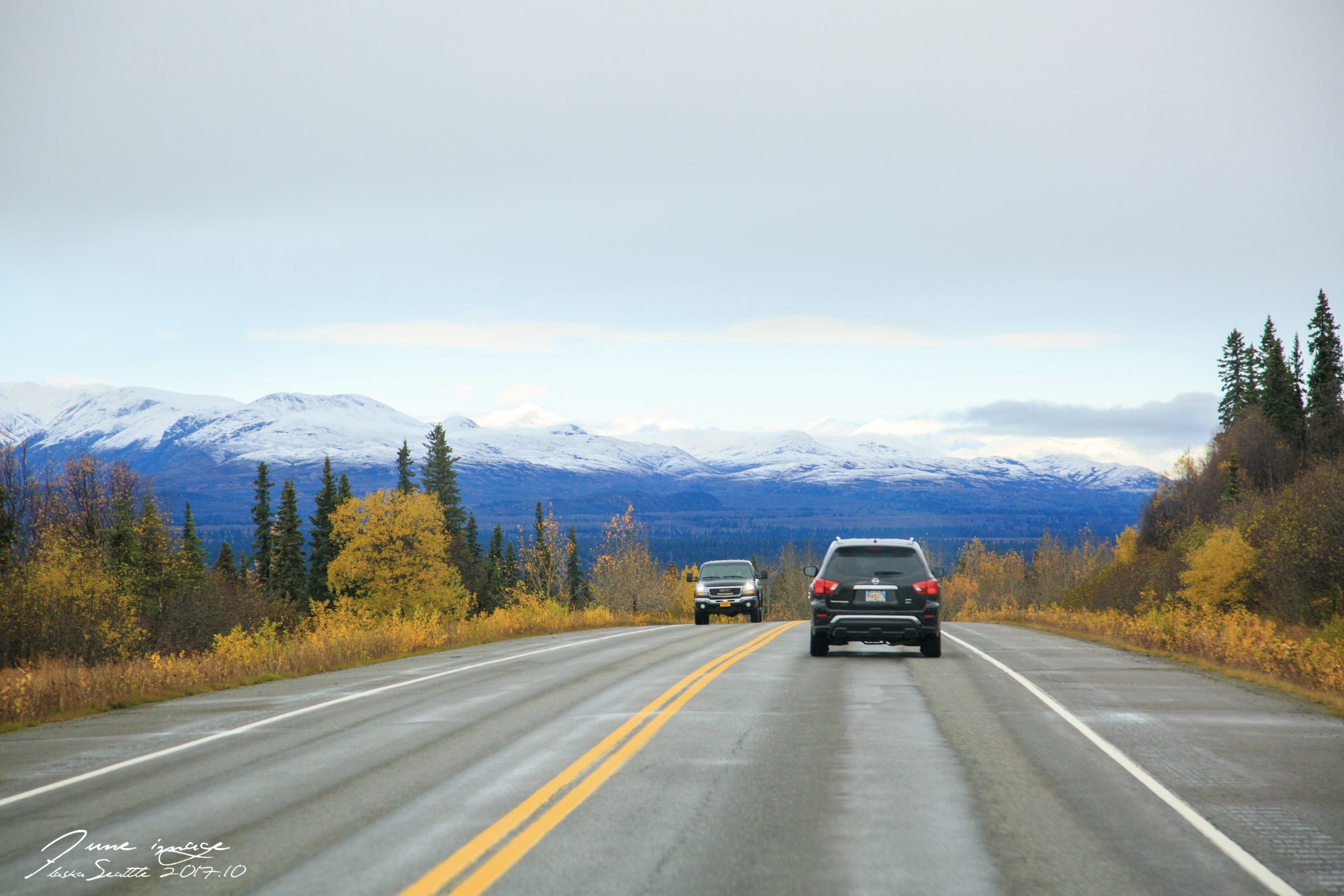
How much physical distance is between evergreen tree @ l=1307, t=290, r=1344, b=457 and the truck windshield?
59666mm

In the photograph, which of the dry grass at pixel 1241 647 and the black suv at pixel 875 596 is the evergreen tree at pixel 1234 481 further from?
the black suv at pixel 875 596

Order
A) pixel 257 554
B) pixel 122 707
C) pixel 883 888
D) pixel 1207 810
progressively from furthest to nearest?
pixel 257 554
pixel 122 707
pixel 1207 810
pixel 883 888

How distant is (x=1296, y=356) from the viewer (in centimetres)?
8400

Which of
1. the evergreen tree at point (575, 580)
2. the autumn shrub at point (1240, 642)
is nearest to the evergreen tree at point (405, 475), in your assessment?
the evergreen tree at point (575, 580)

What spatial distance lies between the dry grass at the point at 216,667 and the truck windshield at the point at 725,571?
291 inches

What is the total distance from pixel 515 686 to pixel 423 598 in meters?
50.4

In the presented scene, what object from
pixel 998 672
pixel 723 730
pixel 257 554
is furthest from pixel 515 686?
pixel 257 554

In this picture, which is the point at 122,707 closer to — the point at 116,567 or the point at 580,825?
the point at 580,825

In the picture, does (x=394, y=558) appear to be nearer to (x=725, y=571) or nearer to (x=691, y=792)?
(x=725, y=571)

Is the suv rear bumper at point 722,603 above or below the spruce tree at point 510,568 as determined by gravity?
above

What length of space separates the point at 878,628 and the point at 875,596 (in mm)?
515

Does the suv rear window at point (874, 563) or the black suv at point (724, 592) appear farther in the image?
the black suv at point (724, 592)

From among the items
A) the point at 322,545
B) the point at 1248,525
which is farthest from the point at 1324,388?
the point at 322,545

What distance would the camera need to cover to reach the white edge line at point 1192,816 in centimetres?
533
